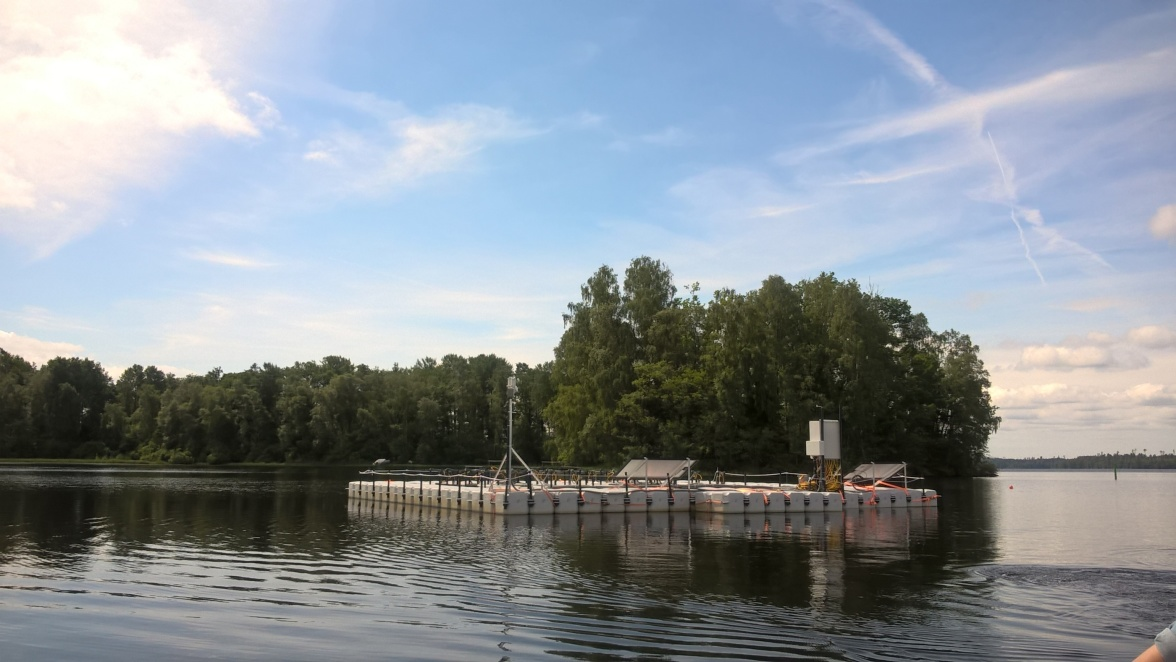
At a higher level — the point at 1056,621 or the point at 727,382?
the point at 727,382

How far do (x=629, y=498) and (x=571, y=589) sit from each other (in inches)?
865

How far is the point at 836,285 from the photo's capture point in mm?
78500

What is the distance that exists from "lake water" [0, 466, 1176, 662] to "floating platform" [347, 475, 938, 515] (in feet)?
8.25

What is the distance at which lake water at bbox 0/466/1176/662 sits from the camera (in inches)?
547

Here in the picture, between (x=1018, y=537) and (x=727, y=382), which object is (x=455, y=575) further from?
(x=727, y=382)

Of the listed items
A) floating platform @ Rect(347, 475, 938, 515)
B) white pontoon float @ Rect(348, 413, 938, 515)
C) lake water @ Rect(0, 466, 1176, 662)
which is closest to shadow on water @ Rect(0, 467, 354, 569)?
lake water @ Rect(0, 466, 1176, 662)

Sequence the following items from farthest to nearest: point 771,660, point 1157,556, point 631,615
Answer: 1. point 1157,556
2. point 631,615
3. point 771,660

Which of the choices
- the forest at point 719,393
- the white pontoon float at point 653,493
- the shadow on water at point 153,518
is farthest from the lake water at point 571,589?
the forest at point 719,393

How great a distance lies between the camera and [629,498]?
40.9m

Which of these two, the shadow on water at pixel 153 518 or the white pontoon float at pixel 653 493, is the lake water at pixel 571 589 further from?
the white pontoon float at pixel 653 493

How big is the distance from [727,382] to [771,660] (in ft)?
205

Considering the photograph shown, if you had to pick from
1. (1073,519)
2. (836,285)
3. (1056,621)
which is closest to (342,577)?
(1056,621)

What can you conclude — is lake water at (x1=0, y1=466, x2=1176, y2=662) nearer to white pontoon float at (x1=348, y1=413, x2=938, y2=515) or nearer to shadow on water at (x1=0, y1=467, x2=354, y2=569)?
shadow on water at (x1=0, y1=467, x2=354, y2=569)

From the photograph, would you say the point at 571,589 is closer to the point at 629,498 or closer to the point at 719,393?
the point at 629,498
